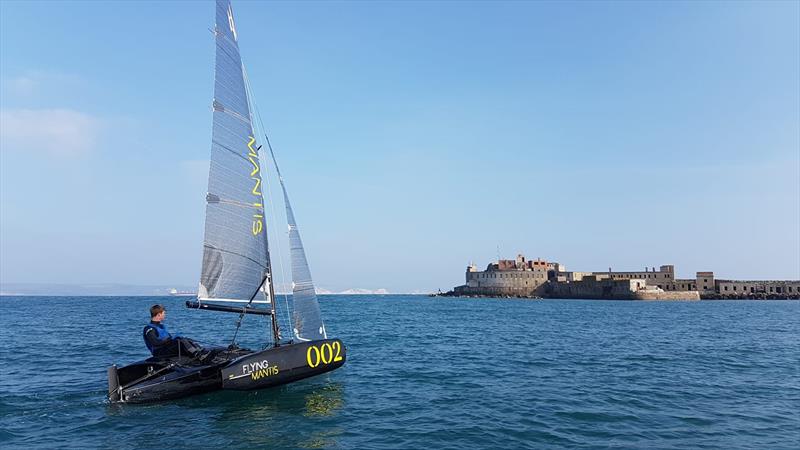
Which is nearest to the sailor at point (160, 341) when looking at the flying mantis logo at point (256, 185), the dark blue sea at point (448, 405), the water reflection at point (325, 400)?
the dark blue sea at point (448, 405)

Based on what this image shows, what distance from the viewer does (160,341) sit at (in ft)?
44.9

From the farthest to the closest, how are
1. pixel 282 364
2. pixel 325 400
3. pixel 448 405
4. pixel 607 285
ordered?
pixel 607 285
pixel 325 400
pixel 282 364
pixel 448 405

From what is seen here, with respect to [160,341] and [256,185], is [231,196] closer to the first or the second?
[256,185]

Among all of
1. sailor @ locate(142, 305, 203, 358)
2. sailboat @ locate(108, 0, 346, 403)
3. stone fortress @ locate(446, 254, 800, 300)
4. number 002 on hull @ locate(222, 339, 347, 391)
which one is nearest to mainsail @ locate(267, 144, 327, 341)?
sailboat @ locate(108, 0, 346, 403)

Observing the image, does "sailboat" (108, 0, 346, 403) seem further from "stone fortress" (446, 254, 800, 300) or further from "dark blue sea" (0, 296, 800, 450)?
"stone fortress" (446, 254, 800, 300)

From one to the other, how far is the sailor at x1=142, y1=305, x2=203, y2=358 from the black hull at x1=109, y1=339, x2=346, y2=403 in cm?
25

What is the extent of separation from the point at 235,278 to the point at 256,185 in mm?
2921

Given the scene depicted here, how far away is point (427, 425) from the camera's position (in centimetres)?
1095

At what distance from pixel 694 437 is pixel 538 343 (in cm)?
1696

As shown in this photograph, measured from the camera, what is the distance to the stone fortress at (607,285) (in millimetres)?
116500

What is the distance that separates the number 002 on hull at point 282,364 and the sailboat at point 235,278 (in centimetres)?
2

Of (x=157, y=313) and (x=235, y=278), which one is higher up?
(x=235, y=278)

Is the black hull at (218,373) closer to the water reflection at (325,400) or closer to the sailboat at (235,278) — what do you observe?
the sailboat at (235,278)

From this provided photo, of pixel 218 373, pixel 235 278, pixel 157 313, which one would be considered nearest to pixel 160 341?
pixel 157 313
